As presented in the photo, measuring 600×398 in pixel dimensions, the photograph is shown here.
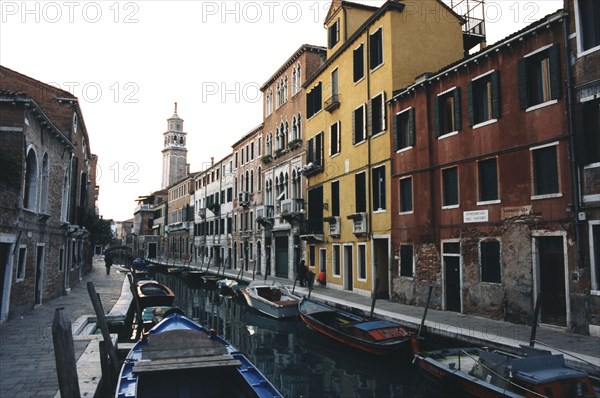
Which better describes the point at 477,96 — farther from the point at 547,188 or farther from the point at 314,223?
the point at 314,223

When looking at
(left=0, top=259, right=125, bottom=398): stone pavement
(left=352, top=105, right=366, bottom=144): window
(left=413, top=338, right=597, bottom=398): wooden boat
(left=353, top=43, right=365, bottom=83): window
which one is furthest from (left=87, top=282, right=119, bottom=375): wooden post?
(left=353, top=43, right=365, bottom=83): window

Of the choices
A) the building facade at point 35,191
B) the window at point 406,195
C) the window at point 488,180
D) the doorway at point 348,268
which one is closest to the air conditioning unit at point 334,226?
the doorway at point 348,268

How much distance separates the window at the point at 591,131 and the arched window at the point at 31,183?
14.6 meters

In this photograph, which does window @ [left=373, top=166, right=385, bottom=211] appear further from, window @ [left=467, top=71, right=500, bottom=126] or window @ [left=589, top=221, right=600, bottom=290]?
window @ [left=589, top=221, right=600, bottom=290]

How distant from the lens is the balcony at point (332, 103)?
2048 cm

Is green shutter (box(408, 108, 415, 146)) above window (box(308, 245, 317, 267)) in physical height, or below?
above

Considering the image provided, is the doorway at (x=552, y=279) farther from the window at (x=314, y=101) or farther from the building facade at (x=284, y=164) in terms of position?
the window at (x=314, y=101)

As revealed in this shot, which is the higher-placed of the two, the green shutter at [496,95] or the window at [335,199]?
the green shutter at [496,95]

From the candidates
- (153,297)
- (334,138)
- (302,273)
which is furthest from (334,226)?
(153,297)

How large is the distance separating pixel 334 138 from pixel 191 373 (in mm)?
15404

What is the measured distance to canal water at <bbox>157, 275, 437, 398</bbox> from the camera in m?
8.93

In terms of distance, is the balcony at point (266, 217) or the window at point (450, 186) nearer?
the window at point (450, 186)

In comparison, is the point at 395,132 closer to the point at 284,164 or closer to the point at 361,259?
the point at 361,259

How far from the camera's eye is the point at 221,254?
1574 inches
